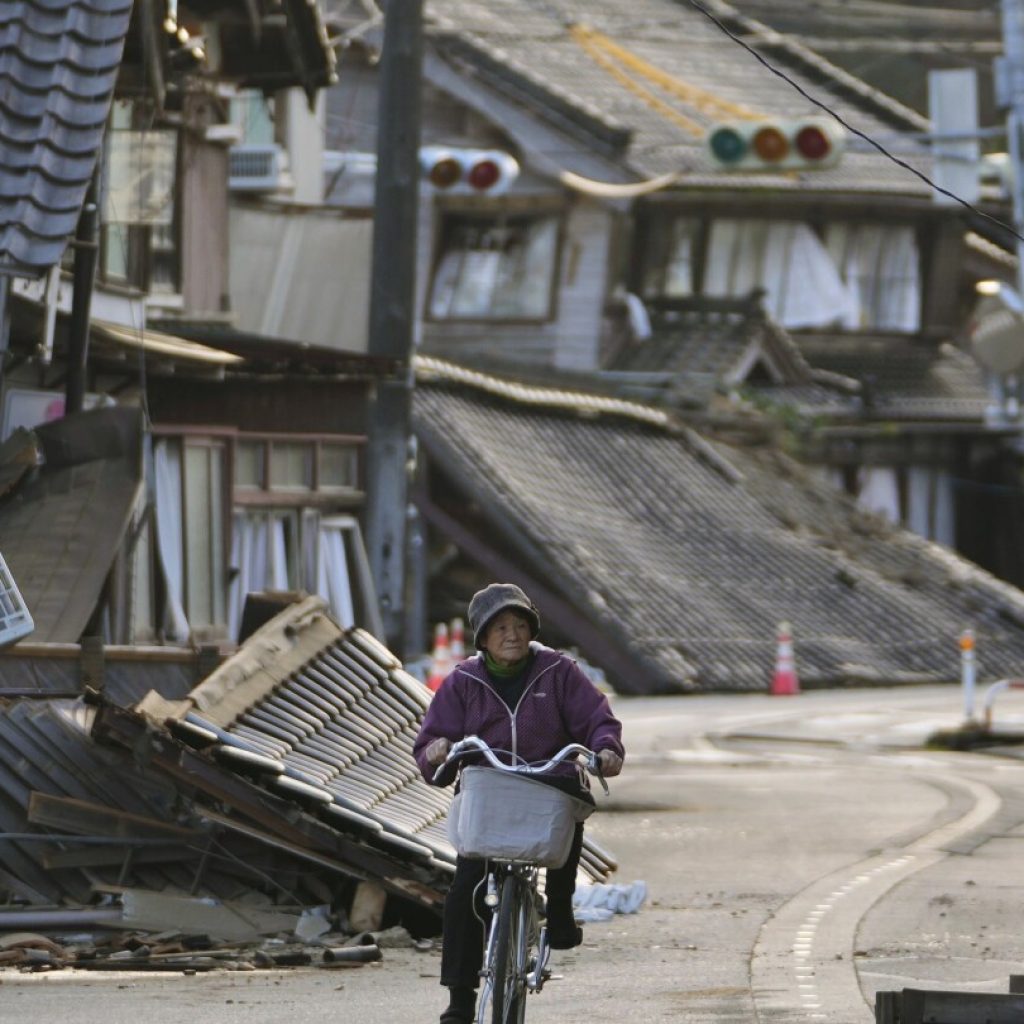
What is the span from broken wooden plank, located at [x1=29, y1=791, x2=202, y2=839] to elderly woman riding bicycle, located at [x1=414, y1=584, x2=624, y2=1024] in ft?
11.2

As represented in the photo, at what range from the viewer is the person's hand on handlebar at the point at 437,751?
8.50 meters

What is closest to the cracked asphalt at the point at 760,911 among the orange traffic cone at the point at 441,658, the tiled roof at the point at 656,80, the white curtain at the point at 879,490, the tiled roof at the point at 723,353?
the orange traffic cone at the point at 441,658

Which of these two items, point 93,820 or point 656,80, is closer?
point 93,820

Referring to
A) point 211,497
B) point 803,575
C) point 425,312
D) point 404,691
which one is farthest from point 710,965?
point 425,312

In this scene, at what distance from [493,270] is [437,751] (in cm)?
3752

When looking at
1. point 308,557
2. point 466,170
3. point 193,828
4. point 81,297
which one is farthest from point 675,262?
point 193,828

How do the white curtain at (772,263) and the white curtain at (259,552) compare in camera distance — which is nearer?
the white curtain at (259,552)

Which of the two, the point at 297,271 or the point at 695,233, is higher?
the point at 297,271

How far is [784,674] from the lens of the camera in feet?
102

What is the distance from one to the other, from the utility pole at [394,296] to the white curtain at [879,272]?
26617mm

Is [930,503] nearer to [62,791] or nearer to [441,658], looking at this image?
[441,658]

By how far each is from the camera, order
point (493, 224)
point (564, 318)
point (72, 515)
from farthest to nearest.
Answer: point (493, 224) < point (564, 318) < point (72, 515)

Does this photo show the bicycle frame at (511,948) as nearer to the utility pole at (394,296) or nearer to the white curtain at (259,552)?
the utility pole at (394,296)

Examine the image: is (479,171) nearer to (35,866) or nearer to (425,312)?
(425,312)
